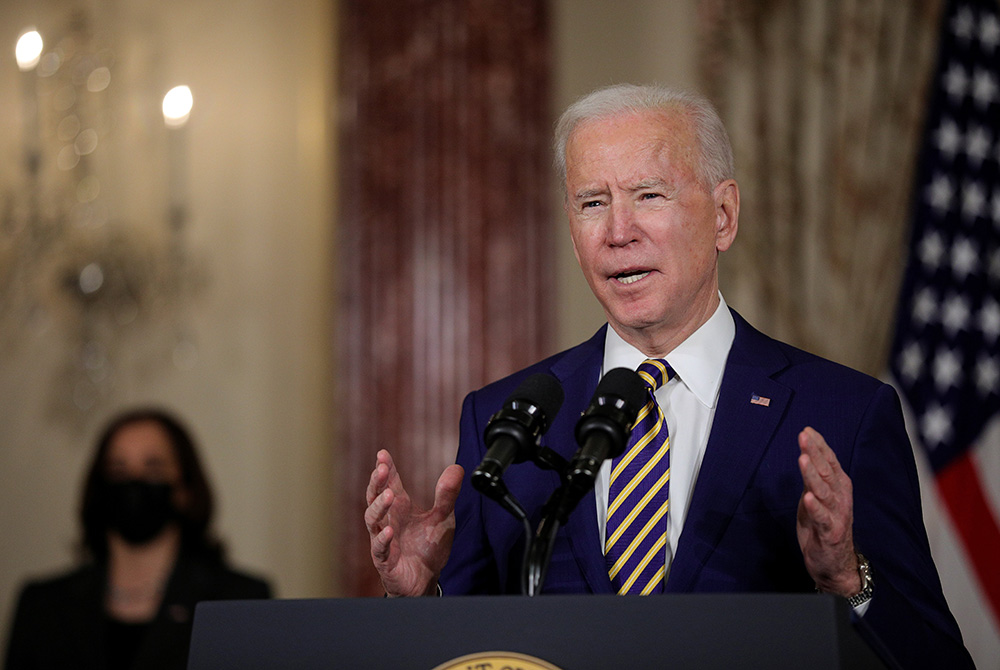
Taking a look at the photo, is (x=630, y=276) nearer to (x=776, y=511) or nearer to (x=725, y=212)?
(x=725, y=212)

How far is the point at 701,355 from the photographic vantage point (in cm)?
200

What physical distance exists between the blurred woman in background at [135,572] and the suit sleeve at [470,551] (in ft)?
7.46

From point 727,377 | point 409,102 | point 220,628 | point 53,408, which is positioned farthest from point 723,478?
point 53,408

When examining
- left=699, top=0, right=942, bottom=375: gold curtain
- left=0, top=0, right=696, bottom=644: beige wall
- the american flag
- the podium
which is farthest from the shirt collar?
left=0, top=0, right=696, bottom=644: beige wall

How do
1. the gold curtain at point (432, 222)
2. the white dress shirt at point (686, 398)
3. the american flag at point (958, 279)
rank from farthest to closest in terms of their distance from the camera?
1. the gold curtain at point (432, 222)
2. the american flag at point (958, 279)
3. the white dress shirt at point (686, 398)

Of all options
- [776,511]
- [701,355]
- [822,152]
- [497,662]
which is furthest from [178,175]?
→ [497,662]

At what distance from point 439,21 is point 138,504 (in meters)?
2.51

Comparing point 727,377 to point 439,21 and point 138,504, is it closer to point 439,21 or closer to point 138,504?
point 138,504

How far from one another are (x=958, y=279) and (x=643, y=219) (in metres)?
2.86

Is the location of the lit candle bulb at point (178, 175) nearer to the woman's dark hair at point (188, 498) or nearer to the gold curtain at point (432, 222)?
the gold curtain at point (432, 222)

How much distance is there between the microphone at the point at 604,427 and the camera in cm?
143

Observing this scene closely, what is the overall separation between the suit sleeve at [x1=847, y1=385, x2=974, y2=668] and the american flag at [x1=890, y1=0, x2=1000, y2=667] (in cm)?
254

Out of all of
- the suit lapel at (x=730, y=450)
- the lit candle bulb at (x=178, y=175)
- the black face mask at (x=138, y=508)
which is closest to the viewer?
the suit lapel at (x=730, y=450)

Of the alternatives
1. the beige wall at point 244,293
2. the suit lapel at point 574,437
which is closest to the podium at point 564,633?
the suit lapel at point 574,437
